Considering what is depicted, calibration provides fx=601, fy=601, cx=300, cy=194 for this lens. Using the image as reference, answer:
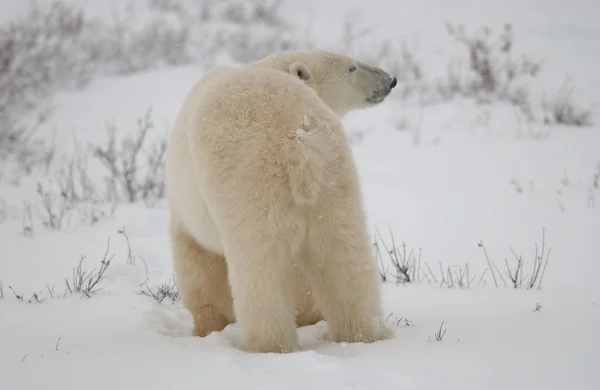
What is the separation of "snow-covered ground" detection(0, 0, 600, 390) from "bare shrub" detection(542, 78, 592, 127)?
0.60 ft

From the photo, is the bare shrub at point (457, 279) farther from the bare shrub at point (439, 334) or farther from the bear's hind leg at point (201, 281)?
the bear's hind leg at point (201, 281)

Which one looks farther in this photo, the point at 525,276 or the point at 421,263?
the point at 421,263

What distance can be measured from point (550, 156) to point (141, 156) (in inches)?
209

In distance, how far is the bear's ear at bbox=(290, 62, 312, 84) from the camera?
134 inches

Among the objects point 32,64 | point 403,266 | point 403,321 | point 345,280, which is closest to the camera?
point 345,280

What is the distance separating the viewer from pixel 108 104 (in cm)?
972

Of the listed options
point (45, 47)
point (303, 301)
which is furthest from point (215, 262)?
point (45, 47)

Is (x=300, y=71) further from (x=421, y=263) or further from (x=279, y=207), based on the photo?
(x=421, y=263)

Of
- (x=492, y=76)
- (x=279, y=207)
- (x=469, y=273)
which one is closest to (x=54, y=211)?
(x=469, y=273)

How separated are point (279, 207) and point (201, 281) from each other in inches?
40.0

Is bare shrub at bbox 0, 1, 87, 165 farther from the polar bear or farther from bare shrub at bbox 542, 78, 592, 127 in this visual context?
bare shrub at bbox 542, 78, 592, 127

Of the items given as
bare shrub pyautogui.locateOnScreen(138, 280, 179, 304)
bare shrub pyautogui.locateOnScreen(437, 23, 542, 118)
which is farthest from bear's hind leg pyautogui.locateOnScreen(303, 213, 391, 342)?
bare shrub pyautogui.locateOnScreen(437, 23, 542, 118)

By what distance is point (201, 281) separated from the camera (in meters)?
3.19

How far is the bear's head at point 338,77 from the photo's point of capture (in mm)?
3604
